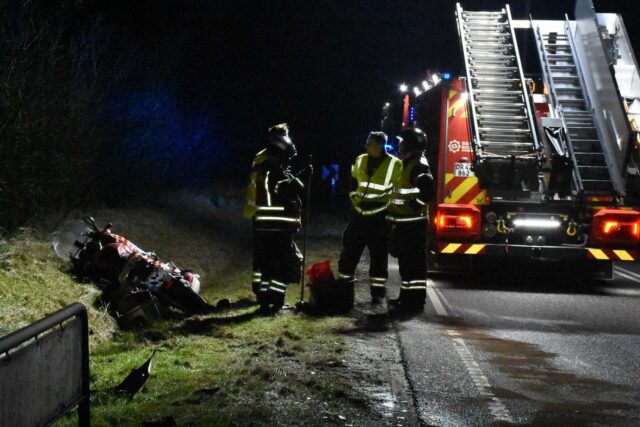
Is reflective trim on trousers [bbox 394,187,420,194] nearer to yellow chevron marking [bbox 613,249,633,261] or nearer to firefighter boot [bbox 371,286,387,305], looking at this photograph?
firefighter boot [bbox 371,286,387,305]

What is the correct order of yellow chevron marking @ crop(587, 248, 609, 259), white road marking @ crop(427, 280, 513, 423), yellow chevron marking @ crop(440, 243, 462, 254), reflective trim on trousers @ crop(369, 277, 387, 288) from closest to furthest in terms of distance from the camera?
white road marking @ crop(427, 280, 513, 423) < reflective trim on trousers @ crop(369, 277, 387, 288) < yellow chevron marking @ crop(587, 248, 609, 259) < yellow chevron marking @ crop(440, 243, 462, 254)

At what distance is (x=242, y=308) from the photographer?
818cm

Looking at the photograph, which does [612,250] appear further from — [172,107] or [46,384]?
[172,107]

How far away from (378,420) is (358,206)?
13.0ft

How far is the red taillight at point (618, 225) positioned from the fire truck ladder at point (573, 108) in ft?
0.99

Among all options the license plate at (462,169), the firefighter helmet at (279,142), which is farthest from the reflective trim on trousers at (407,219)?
the license plate at (462,169)

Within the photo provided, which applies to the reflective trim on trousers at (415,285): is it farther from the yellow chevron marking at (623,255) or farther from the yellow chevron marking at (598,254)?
the yellow chevron marking at (623,255)

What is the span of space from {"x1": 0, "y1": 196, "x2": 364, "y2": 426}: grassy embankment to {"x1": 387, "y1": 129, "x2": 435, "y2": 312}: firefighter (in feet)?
3.01

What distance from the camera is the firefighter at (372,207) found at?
26.7ft

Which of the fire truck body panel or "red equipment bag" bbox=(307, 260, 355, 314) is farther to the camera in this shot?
the fire truck body panel

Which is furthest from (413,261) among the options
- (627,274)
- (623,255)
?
(627,274)

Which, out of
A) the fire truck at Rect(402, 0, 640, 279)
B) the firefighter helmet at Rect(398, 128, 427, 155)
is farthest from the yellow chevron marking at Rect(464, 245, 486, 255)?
the firefighter helmet at Rect(398, 128, 427, 155)

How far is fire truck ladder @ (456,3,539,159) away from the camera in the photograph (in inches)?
366

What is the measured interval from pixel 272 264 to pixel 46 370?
467 centimetres
